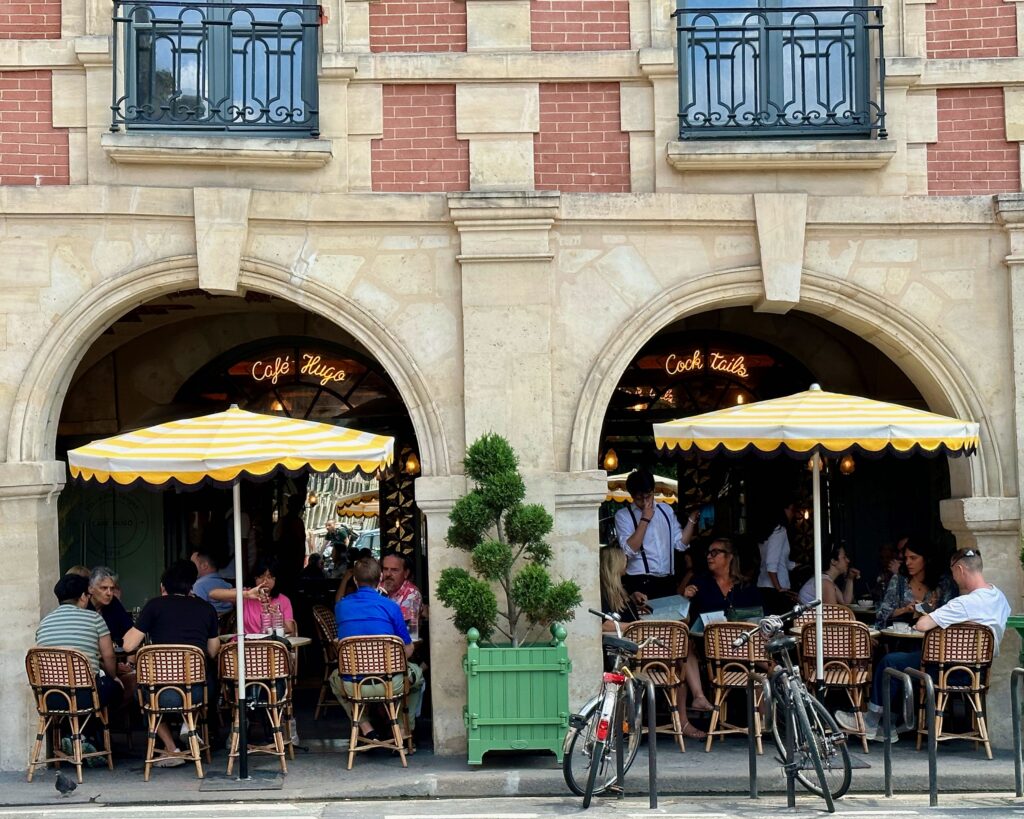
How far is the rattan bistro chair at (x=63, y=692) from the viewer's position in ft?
31.6

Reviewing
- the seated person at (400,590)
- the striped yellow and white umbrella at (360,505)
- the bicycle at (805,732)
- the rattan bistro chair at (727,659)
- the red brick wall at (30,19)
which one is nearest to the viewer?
the bicycle at (805,732)

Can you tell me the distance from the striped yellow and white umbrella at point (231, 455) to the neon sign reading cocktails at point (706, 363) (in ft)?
17.4

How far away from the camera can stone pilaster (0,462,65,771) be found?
1011cm

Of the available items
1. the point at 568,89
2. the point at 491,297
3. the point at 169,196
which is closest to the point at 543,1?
the point at 568,89

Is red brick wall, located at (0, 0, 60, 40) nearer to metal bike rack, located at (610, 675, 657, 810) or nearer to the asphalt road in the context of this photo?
the asphalt road

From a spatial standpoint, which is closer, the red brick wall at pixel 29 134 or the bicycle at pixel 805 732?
the bicycle at pixel 805 732

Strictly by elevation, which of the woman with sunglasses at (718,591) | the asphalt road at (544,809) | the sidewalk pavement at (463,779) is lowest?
the asphalt road at (544,809)

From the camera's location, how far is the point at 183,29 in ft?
34.7

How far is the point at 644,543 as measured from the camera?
11734 mm

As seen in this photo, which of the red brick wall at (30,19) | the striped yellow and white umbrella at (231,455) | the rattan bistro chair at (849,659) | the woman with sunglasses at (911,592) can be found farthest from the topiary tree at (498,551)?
the red brick wall at (30,19)

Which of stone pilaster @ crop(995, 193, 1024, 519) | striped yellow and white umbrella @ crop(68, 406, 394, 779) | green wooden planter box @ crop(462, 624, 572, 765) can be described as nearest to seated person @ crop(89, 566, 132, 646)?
striped yellow and white umbrella @ crop(68, 406, 394, 779)

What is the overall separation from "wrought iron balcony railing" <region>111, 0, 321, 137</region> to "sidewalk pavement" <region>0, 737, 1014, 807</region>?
174 inches

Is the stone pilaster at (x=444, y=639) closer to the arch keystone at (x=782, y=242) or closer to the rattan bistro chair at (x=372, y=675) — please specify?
the rattan bistro chair at (x=372, y=675)

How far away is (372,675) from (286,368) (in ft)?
17.0
